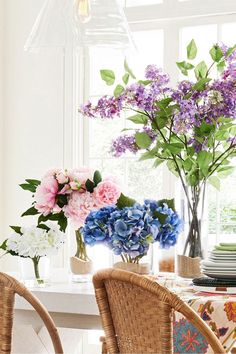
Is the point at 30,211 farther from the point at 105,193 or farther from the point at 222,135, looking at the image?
the point at 222,135

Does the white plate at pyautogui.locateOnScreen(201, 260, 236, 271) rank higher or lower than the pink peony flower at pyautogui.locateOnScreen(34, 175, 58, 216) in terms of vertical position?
lower

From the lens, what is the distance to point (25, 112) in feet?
15.7

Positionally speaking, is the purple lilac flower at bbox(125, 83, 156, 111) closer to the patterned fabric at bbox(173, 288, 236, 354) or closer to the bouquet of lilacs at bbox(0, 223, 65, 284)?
the bouquet of lilacs at bbox(0, 223, 65, 284)

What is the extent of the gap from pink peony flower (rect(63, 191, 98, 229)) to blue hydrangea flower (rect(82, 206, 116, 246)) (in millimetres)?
197

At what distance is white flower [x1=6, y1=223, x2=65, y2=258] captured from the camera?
275 centimetres

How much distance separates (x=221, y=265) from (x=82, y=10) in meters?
0.95

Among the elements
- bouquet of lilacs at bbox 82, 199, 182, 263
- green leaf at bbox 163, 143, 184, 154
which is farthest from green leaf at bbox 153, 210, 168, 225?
green leaf at bbox 163, 143, 184, 154

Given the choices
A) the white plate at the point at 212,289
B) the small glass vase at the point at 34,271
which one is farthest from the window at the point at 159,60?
the white plate at the point at 212,289

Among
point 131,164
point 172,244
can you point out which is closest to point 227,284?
point 172,244

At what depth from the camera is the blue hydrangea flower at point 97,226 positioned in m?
2.61

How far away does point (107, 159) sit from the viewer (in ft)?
15.3

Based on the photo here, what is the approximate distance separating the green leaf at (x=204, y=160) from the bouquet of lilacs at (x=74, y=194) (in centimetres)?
32

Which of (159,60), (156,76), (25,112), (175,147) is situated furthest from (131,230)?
(25,112)

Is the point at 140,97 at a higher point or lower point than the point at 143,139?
higher
